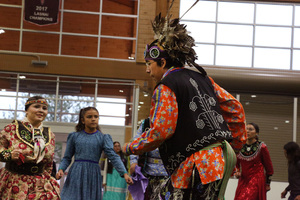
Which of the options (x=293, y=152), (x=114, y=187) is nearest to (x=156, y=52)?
(x=293, y=152)

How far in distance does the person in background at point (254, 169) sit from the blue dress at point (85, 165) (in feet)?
9.15

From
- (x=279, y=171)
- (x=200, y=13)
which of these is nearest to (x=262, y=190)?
(x=279, y=171)

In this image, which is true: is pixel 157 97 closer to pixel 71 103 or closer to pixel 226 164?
pixel 226 164

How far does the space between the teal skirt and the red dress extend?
4113 millimetres

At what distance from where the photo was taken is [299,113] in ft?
53.5

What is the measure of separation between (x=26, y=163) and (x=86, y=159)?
172 cm

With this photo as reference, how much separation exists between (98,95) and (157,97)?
12.3 m

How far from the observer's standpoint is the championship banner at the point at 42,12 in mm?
15938

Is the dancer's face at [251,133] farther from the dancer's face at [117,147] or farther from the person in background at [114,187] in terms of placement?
the dancer's face at [117,147]

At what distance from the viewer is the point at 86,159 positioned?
7.20 meters

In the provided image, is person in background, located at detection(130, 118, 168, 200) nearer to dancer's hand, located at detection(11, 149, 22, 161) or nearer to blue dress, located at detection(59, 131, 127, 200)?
blue dress, located at detection(59, 131, 127, 200)

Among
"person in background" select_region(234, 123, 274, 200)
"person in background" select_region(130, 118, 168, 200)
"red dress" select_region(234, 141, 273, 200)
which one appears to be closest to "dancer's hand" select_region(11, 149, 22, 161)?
"person in background" select_region(130, 118, 168, 200)

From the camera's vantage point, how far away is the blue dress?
7066mm

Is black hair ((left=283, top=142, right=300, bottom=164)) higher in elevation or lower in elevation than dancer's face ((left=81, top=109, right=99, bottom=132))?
lower
